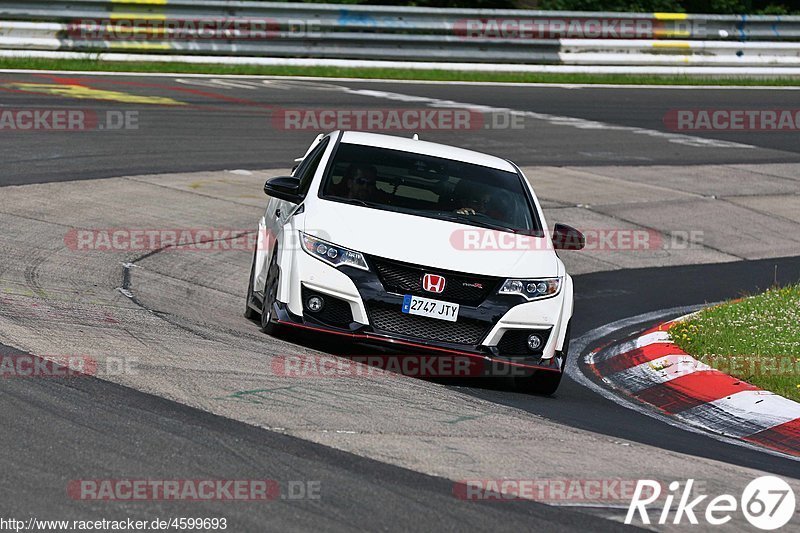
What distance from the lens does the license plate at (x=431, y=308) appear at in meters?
8.19

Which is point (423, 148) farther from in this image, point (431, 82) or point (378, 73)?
point (378, 73)

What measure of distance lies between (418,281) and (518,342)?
0.80 meters

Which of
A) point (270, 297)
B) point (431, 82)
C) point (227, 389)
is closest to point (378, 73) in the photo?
point (431, 82)

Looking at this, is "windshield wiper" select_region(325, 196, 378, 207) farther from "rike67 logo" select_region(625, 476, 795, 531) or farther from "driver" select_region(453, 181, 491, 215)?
"rike67 logo" select_region(625, 476, 795, 531)

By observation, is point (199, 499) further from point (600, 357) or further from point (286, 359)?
point (600, 357)

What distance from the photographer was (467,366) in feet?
27.8

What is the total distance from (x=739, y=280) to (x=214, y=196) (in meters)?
5.86

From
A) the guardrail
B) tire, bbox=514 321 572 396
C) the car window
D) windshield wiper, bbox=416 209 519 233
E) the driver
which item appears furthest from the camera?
the guardrail

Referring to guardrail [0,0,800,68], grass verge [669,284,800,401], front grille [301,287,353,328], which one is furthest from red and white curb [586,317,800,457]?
guardrail [0,0,800,68]

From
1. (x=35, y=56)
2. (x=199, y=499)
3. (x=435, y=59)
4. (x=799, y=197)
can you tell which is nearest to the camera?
(x=199, y=499)

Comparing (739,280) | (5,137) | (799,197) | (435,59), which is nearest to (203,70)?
(435,59)

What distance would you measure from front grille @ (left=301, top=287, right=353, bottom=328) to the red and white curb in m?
2.20

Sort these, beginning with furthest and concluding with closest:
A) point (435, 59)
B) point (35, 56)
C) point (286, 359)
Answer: point (435, 59) < point (35, 56) < point (286, 359)

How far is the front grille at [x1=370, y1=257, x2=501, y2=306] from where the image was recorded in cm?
820
